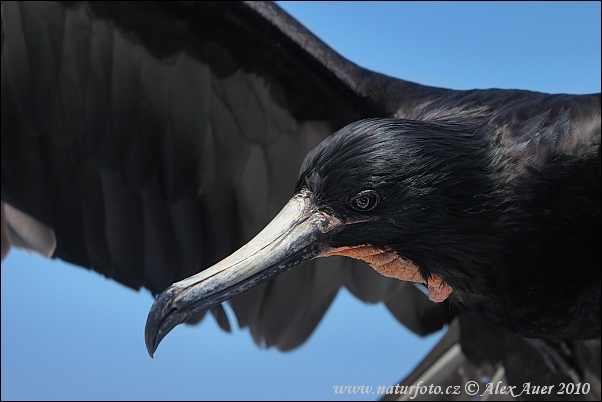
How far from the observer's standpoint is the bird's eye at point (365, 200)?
4.94 feet

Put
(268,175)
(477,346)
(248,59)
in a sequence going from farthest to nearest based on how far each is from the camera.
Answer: (477,346) → (268,175) → (248,59)

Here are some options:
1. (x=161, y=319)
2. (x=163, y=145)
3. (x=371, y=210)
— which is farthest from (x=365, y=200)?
(x=163, y=145)

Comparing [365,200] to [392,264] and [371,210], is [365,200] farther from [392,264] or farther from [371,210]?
[392,264]

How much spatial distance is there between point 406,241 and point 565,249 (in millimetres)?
397

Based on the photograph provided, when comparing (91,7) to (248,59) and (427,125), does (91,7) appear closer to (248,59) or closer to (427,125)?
(248,59)

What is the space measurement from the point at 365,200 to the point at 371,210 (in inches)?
0.9

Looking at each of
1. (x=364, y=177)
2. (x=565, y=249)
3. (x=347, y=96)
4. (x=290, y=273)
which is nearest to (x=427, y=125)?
(x=364, y=177)

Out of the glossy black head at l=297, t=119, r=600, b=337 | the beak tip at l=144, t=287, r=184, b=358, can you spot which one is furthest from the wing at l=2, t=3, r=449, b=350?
the beak tip at l=144, t=287, r=184, b=358

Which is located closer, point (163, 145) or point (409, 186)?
point (409, 186)

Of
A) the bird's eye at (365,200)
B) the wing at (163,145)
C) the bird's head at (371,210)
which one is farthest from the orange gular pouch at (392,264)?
the wing at (163,145)

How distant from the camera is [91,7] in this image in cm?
263

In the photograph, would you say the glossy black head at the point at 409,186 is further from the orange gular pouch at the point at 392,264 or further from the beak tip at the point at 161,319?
the beak tip at the point at 161,319

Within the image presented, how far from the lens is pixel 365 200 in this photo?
4.96ft

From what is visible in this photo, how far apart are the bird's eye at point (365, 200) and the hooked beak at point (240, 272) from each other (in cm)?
4
